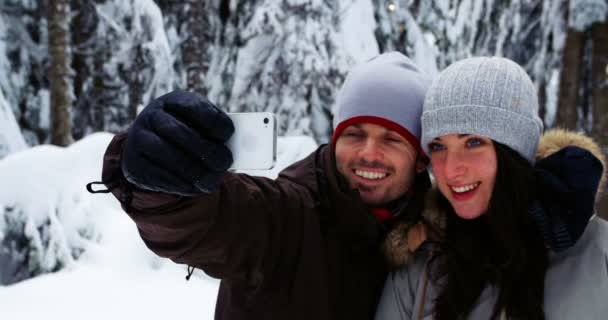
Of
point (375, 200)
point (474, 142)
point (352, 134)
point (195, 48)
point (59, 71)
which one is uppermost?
point (474, 142)

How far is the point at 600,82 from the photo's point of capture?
20.1 ft

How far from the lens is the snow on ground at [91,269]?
3566 millimetres

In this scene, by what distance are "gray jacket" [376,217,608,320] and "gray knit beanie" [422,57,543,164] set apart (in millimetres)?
363

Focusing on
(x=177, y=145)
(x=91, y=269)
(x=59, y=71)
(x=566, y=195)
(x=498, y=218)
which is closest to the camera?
(x=177, y=145)

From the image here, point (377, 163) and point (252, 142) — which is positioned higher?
point (252, 142)

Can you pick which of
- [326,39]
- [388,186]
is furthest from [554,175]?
[326,39]

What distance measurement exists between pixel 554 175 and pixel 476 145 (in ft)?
0.87

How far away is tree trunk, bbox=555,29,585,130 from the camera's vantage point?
6438 mm

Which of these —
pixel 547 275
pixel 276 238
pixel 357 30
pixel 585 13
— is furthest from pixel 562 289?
pixel 357 30

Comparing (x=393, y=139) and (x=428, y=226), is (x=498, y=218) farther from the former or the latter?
(x=393, y=139)

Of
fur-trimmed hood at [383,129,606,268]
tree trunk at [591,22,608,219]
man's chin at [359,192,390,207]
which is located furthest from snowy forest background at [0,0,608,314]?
fur-trimmed hood at [383,129,606,268]

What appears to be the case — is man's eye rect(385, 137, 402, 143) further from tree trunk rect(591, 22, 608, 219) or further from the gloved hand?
tree trunk rect(591, 22, 608, 219)

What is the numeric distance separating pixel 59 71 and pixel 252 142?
6755 millimetres

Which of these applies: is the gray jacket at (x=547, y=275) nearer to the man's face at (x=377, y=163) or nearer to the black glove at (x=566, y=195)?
the black glove at (x=566, y=195)
